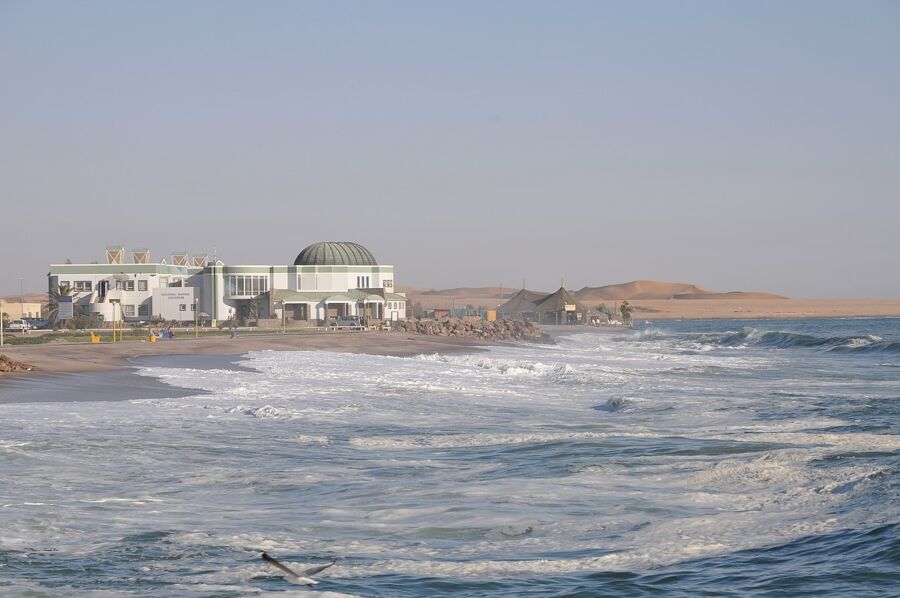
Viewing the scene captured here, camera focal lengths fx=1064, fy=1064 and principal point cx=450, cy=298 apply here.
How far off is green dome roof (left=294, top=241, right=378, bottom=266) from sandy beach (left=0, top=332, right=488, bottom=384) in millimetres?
22819

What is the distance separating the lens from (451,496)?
13023mm

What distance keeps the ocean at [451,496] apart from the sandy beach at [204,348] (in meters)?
11.4

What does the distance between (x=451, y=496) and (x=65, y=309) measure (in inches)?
2735

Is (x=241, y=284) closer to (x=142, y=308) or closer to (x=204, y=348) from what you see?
(x=142, y=308)

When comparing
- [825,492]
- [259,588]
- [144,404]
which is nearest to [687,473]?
[825,492]

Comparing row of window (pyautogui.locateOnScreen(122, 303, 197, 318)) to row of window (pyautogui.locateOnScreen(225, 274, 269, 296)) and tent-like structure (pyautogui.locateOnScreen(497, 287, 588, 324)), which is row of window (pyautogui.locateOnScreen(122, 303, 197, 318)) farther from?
tent-like structure (pyautogui.locateOnScreen(497, 287, 588, 324))

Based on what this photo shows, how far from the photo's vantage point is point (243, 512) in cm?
1218

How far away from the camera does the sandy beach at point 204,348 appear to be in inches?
1405

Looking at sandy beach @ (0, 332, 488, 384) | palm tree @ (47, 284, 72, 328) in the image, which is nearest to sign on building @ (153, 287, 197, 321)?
palm tree @ (47, 284, 72, 328)

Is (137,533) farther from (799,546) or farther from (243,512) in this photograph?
(799,546)

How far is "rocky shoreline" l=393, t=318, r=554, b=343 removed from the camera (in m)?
78.1

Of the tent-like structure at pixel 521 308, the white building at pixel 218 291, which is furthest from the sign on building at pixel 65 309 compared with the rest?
the tent-like structure at pixel 521 308

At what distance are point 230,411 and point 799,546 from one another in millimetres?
14319

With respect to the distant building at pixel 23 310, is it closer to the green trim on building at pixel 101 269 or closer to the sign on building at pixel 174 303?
the green trim on building at pixel 101 269
